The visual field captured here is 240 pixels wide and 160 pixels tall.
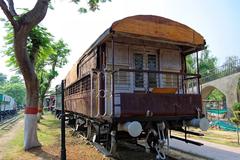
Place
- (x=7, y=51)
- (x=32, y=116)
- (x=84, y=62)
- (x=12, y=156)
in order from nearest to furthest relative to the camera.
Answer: (x=12, y=156), (x=32, y=116), (x=84, y=62), (x=7, y=51)

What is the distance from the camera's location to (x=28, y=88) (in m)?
10.0

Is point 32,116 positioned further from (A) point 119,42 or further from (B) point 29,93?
(A) point 119,42

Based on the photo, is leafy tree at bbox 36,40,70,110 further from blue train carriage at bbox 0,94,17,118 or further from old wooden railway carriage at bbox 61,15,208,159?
old wooden railway carriage at bbox 61,15,208,159

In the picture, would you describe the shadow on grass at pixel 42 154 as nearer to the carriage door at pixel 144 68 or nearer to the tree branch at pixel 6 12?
the carriage door at pixel 144 68

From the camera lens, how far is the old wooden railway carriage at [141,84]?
673cm

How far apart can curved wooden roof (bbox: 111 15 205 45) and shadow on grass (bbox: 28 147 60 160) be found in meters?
4.56

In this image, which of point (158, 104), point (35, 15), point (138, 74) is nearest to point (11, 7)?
point (35, 15)

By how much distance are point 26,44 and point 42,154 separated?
400cm

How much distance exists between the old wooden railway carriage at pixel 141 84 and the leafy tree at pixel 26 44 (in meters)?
2.07

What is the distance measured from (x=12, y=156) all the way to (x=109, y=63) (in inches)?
179

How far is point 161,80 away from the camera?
29.8 ft

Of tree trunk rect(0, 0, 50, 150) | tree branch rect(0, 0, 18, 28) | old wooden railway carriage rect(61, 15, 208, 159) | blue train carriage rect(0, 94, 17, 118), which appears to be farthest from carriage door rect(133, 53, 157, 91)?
blue train carriage rect(0, 94, 17, 118)

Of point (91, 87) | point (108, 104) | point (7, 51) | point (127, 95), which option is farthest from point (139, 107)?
point (7, 51)

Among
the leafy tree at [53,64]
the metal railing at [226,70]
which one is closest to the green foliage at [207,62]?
the metal railing at [226,70]
